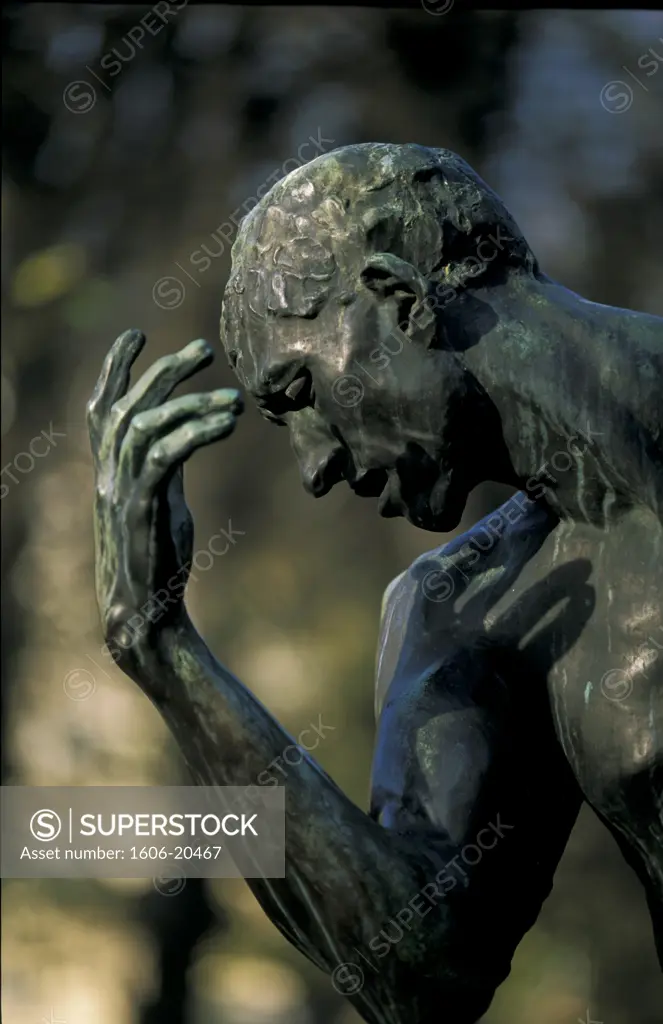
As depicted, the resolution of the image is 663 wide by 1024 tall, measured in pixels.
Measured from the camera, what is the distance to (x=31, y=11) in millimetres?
4637

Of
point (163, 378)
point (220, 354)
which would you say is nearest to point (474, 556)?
point (163, 378)

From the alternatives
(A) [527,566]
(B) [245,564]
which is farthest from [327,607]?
(A) [527,566]

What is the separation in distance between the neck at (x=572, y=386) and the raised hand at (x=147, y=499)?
230 mm

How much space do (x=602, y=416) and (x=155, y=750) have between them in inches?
133

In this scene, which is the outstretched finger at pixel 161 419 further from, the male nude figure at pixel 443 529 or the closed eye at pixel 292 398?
the closed eye at pixel 292 398

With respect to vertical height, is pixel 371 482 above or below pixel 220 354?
below

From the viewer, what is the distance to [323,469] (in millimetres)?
1118

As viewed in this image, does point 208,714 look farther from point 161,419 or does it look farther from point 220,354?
point 220,354

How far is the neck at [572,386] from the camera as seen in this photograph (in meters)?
1.07

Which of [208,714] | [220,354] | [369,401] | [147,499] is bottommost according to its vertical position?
[208,714]

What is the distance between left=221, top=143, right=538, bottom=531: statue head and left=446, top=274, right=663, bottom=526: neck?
0.5 inches

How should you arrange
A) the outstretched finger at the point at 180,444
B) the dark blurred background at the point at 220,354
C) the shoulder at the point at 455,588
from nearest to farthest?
the outstretched finger at the point at 180,444, the shoulder at the point at 455,588, the dark blurred background at the point at 220,354

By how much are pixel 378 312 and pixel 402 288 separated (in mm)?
24

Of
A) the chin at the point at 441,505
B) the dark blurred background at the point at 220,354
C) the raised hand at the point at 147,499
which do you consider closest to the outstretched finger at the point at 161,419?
the raised hand at the point at 147,499
